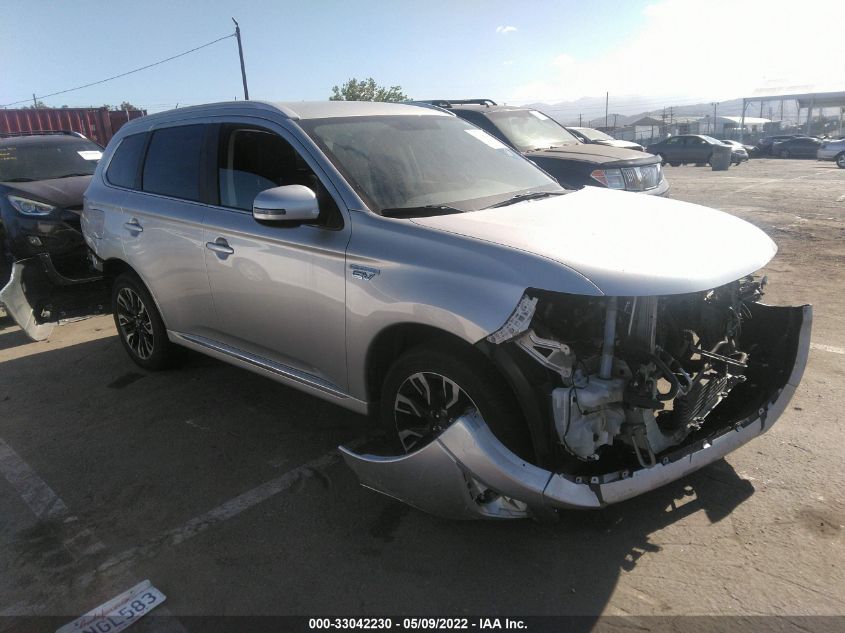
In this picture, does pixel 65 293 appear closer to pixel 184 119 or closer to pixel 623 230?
pixel 184 119

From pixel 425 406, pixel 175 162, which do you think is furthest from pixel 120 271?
pixel 425 406

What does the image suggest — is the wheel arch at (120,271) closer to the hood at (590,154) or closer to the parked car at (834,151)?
the hood at (590,154)

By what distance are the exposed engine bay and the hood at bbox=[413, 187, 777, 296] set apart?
0.16 metres

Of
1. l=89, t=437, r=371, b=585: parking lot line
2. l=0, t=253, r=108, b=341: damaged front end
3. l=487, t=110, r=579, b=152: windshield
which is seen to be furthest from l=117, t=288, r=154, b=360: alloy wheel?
l=487, t=110, r=579, b=152: windshield

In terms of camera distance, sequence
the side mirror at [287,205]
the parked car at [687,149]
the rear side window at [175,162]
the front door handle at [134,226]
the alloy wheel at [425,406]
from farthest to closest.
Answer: the parked car at [687,149] → the front door handle at [134,226] → the rear side window at [175,162] → the side mirror at [287,205] → the alloy wheel at [425,406]

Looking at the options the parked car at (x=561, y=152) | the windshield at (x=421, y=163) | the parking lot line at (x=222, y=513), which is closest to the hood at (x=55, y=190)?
the parked car at (x=561, y=152)

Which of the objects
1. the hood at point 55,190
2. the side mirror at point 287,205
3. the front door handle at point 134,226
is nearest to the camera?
the side mirror at point 287,205

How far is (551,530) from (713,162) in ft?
86.9

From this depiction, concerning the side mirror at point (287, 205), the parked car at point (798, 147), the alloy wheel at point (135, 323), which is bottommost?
the parked car at point (798, 147)

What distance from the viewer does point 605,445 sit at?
8.73ft

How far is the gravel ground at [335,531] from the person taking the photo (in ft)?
8.30

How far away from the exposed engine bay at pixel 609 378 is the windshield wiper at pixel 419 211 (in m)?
0.77

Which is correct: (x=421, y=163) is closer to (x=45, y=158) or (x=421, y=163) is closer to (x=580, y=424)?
(x=580, y=424)

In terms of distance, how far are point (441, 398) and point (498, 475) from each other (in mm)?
514
